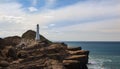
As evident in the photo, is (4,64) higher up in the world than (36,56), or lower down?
lower down

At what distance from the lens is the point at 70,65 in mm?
40406

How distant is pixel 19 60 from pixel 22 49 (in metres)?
5.80

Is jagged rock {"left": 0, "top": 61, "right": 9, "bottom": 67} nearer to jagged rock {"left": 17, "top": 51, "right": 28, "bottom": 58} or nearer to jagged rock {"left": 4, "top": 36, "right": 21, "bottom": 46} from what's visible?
jagged rock {"left": 17, "top": 51, "right": 28, "bottom": 58}

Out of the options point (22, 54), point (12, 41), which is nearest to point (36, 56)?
point (22, 54)

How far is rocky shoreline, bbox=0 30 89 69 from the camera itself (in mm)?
37156

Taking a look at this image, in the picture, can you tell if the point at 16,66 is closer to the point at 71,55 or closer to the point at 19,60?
the point at 19,60

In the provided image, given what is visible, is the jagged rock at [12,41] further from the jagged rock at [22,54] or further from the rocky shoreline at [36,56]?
the jagged rock at [22,54]

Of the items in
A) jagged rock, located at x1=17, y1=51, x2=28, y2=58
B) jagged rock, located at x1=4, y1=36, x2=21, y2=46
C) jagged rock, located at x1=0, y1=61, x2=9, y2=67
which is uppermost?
jagged rock, located at x1=4, y1=36, x2=21, y2=46

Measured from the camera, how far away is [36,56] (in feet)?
130

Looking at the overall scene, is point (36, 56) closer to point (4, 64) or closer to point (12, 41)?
point (4, 64)

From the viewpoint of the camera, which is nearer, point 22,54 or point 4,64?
point 4,64

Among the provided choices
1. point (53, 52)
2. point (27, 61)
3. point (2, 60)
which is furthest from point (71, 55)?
point (2, 60)

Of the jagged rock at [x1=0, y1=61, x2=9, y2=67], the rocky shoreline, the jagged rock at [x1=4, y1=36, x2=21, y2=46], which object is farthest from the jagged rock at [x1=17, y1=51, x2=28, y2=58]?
the jagged rock at [x1=4, y1=36, x2=21, y2=46]

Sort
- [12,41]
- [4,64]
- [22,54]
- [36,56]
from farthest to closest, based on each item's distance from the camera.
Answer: [12,41] → [22,54] → [36,56] → [4,64]
